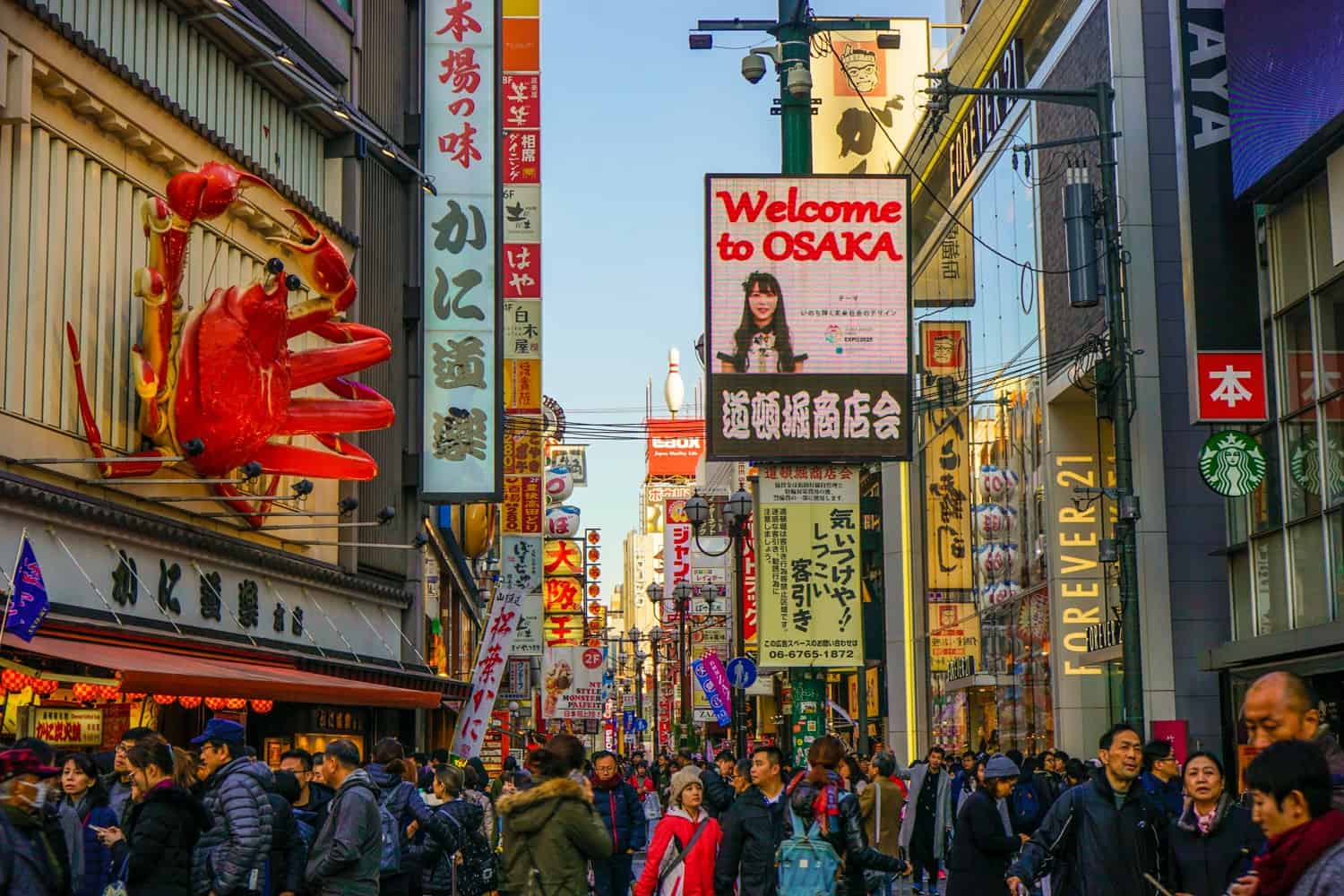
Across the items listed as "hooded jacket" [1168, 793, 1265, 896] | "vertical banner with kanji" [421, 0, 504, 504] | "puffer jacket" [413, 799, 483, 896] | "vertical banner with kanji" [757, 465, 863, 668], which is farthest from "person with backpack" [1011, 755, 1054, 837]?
"vertical banner with kanji" [421, 0, 504, 504]

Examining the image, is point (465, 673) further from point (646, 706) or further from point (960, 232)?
point (646, 706)

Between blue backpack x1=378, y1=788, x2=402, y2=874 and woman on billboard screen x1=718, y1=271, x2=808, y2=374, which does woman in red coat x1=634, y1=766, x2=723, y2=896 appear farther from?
woman on billboard screen x1=718, y1=271, x2=808, y2=374

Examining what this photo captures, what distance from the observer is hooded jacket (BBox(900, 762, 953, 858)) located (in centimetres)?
2138

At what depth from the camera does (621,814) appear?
57.8 ft

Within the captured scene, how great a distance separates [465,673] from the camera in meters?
44.2

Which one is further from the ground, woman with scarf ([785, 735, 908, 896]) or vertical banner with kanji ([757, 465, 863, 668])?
vertical banner with kanji ([757, 465, 863, 668])

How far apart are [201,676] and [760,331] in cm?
1135

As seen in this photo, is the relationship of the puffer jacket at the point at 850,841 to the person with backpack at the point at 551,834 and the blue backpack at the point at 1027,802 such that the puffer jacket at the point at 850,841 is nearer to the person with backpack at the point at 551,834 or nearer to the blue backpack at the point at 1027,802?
the person with backpack at the point at 551,834

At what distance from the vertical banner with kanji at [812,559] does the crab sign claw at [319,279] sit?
7601mm

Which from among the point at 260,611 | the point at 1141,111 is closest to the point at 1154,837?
the point at 260,611

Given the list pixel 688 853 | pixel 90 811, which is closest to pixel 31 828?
pixel 90 811

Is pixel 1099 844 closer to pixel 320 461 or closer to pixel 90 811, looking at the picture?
pixel 90 811

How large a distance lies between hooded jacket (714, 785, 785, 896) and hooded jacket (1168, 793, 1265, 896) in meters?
2.63

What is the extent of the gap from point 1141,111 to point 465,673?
72.8 ft
